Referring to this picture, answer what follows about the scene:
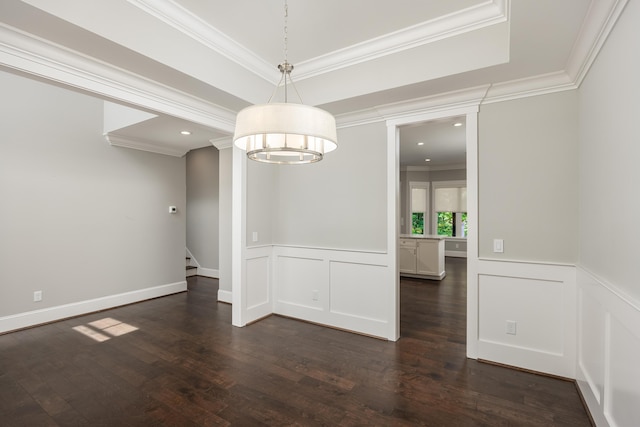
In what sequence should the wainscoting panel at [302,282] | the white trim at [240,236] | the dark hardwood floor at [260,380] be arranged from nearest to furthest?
the dark hardwood floor at [260,380] → the white trim at [240,236] → the wainscoting panel at [302,282]

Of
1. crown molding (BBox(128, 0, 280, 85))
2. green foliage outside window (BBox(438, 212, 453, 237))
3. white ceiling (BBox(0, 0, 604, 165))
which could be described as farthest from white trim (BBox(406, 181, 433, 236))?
crown molding (BBox(128, 0, 280, 85))

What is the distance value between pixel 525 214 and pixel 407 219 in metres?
7.07

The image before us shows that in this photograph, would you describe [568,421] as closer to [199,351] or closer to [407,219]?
[199,351]

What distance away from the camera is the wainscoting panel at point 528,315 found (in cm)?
263

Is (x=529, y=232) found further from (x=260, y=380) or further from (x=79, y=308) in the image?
(x=79, y=308)

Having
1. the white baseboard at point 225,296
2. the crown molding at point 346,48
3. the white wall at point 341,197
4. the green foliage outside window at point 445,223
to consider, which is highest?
the crown molding at point 346,48

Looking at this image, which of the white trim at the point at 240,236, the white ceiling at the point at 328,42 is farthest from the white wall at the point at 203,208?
the white ceiling at the point at 328,42

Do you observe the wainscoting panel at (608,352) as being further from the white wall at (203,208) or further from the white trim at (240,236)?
the white wall at (203,208)

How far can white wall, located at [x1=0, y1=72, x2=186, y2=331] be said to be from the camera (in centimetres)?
378

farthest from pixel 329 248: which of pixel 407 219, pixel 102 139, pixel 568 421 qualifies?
pixel 407 219

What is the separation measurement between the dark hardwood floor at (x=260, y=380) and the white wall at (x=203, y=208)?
2792mm

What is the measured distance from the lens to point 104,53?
2.31m

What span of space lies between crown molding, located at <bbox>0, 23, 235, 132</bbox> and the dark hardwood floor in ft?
7.87

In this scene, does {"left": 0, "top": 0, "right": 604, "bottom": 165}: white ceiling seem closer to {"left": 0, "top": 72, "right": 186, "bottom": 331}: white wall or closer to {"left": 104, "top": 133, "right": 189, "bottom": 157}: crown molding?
{"left": 104, "top": 133, "right": 189, "bottom": 157}: crown molding
